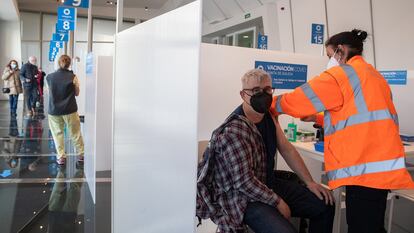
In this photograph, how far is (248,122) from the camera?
168cm

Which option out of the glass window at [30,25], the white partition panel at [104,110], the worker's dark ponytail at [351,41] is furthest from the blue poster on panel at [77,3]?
the glass window at [30,25]

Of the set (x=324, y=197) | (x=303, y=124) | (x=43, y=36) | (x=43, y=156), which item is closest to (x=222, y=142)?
(x=324, y=197)

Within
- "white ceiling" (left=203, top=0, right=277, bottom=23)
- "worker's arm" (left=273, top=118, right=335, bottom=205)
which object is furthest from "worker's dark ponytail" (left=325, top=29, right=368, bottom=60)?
"white ceiling" (left=203, top=0, right=277, bottom=23)

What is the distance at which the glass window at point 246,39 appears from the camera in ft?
33.4

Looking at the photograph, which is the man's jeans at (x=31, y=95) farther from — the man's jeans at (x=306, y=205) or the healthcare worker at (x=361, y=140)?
the healthcare worker at (x=361, y=140)

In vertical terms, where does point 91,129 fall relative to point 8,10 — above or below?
below

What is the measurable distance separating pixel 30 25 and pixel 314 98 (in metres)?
15.6

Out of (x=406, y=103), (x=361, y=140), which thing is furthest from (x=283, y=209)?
(x=406, y=103)

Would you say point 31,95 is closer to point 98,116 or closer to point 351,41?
point 98,116

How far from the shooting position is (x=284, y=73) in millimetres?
2746

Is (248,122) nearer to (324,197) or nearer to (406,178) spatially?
(324,197)

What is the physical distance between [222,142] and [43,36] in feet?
49.9

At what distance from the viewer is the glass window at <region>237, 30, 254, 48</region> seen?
1017 cm

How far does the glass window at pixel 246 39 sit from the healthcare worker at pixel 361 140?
8620 mm
